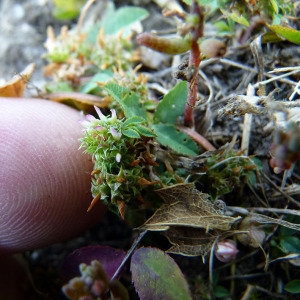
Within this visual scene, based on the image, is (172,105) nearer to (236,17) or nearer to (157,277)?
(236,17)

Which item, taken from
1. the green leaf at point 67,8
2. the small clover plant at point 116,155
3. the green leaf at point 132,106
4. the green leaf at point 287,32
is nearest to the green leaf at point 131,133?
the small clover plant at point 116,155

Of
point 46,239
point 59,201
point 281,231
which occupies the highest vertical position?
point 59,201

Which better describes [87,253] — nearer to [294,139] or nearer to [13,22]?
[294,139]

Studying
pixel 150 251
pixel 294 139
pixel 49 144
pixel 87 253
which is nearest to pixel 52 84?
pixel 49 144

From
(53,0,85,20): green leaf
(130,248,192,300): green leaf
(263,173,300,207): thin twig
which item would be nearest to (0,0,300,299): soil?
(263,173,300,207): thin twig

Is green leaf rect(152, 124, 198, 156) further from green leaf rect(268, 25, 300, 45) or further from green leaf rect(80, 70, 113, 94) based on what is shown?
green leaf rect(268, 25, 300, 45)

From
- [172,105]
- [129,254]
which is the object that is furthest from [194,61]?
[129,254]
